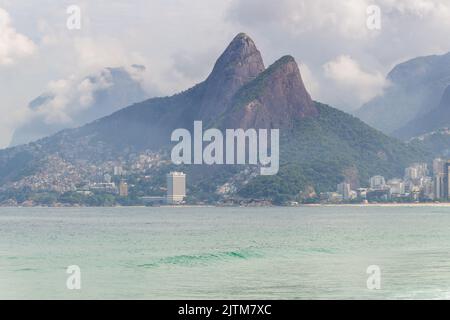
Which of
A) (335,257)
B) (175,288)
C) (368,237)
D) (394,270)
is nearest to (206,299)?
(175,288)

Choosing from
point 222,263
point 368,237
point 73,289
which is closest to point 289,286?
point 73,289

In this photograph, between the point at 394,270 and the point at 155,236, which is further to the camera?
the point at 155,236

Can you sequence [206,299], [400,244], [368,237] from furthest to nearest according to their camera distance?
[368,237] < [400,244] < [206,299]
